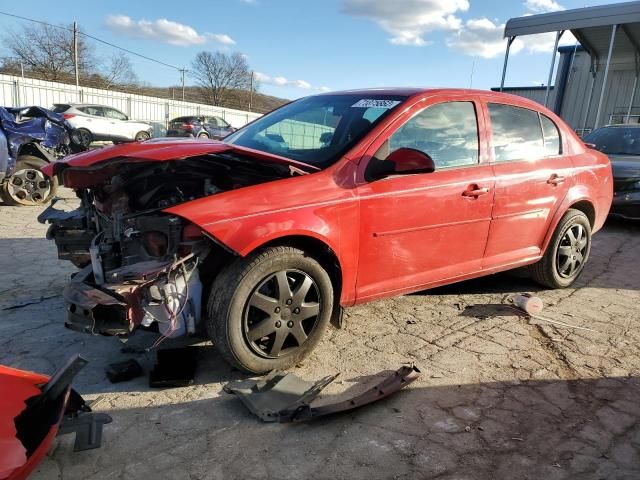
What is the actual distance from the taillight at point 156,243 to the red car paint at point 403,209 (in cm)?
24

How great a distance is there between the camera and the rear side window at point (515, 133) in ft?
12.9

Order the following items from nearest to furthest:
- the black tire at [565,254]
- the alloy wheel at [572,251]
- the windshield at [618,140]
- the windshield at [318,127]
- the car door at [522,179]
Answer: the windshield at [318,127]
the car door at [522,179]
the black tire at [565,254]
the alloy wheel at [572,251]
the windshield at [618,140]

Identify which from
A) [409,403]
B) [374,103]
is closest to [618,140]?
[374,103]

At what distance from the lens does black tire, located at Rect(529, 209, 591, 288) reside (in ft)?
14.9

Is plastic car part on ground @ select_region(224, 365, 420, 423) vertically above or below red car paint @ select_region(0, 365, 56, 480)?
below

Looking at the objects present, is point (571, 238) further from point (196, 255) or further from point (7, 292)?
point (7, 292)

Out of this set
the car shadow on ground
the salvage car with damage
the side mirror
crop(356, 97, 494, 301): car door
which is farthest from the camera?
the salvage car with damage

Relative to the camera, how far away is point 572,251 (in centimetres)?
472

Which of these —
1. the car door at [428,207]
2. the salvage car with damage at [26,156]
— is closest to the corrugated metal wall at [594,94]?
the car door at [428,207]

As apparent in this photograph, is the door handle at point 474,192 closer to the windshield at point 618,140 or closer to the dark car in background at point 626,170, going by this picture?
the dark car in background at point 626,170

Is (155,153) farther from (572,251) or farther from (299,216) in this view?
(572,251)

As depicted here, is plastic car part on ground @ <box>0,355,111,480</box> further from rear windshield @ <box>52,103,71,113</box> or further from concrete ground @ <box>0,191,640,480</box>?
rear windshield @ <box>52,103,71,113</box>

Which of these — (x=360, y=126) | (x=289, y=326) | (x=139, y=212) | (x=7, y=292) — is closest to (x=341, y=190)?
(x=360, y=126)

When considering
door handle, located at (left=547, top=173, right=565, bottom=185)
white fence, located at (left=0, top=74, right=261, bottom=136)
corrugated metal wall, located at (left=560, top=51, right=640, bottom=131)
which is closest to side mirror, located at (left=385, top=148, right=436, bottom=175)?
door handle, located at (left=547, top=173, right=565, bottom=185)
